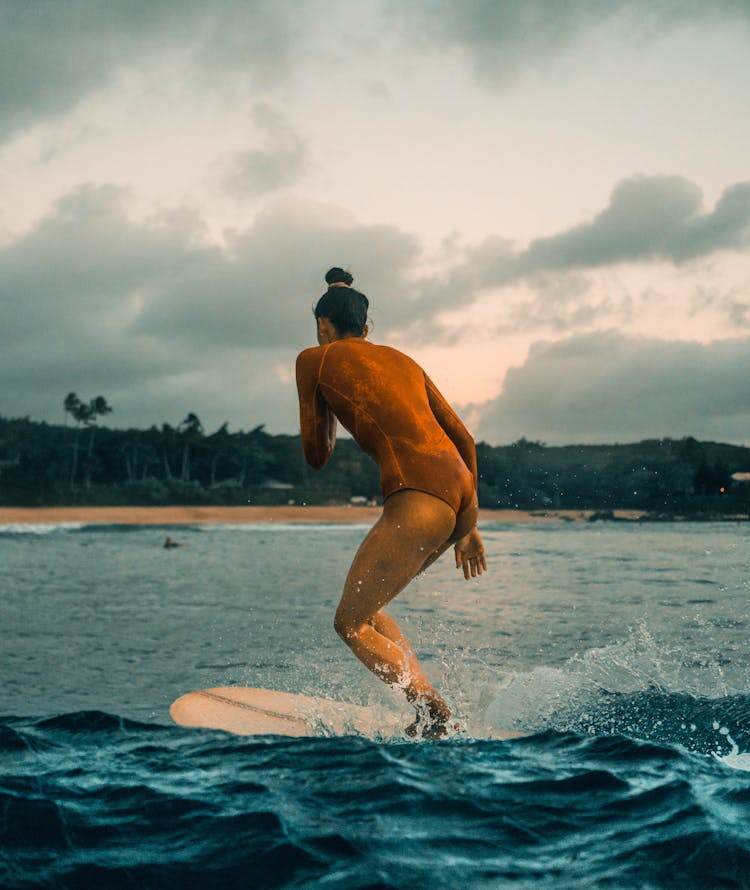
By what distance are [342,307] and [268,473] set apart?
90.1 meters

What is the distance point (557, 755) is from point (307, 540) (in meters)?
35.6

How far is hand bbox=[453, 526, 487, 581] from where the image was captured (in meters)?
4.95

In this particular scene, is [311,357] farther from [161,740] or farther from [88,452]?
[88,452]

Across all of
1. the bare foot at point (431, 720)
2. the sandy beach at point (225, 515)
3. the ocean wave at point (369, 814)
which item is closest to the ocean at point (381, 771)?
the ocean wave at point (369, 814)

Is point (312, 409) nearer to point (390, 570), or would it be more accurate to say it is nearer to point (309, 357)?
point (309, 357)

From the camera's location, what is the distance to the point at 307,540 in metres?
39.5

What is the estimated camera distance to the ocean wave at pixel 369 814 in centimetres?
287

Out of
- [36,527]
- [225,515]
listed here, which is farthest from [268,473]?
[36,527]

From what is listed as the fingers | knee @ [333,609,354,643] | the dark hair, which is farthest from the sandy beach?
knee @ [333,609,354,643]

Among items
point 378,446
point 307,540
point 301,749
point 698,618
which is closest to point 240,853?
point 301,749

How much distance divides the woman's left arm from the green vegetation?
57268 millimetres

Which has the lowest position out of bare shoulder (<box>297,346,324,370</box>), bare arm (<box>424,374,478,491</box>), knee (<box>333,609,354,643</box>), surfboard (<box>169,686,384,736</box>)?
surfboard (<box>169,686,384,736</box>)

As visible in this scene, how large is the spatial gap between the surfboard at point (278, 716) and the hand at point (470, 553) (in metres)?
0.93

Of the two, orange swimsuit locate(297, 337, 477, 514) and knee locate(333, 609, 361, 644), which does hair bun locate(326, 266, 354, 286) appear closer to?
orange swimsuit locate(297, 337, 477, 514)
